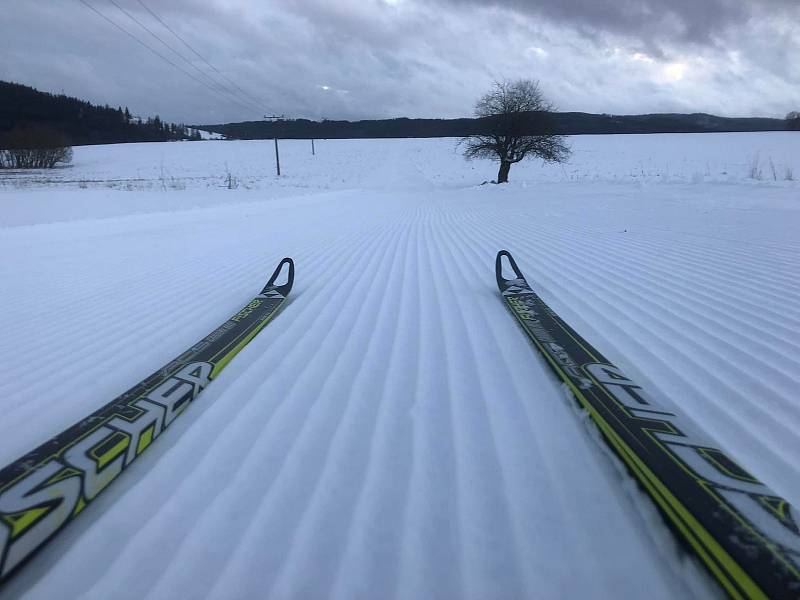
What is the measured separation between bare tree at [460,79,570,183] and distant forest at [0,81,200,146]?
72599 millimetres

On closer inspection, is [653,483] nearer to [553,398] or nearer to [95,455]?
[553,398]

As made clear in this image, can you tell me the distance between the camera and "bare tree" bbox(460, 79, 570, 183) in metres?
23.9

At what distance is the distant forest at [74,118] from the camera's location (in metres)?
72.9

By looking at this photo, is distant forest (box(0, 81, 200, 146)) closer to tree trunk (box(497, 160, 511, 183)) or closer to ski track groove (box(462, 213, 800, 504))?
tree trunk (box(497, 160, 511, 183))

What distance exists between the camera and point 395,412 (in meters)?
2.03

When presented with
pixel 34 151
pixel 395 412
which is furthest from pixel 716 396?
pixel 34 151

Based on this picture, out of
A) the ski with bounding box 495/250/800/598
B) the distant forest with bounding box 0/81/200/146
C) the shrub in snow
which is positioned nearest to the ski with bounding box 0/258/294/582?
the ski with bounding box 495/250/800/598

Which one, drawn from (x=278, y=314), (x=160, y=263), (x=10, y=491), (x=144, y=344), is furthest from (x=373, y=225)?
(x=10, y=491)

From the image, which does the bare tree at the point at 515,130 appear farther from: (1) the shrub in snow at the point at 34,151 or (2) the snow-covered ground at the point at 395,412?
(1) the shrub in snow at the point at 34,151

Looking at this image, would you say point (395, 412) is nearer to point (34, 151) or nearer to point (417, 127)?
point (34, 151)

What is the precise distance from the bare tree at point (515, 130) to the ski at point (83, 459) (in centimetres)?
2378

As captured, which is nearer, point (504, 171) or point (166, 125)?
point (504, 171)

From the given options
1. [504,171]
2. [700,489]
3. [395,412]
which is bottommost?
[395,412]

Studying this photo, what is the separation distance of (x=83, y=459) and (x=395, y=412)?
1.25 meters
